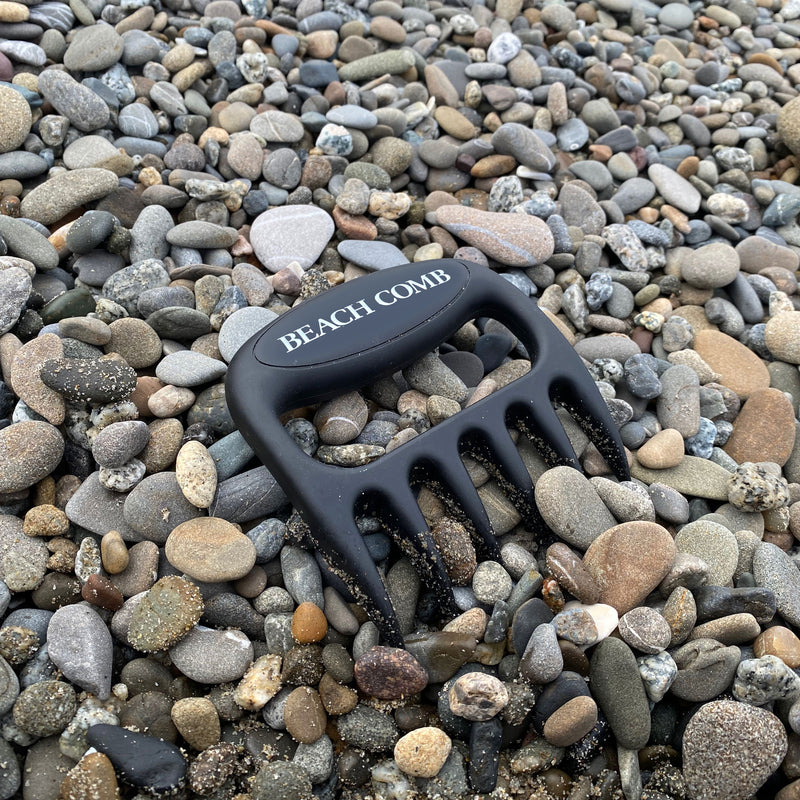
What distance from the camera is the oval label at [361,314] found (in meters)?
2.00

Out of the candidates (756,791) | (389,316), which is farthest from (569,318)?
(756,791)

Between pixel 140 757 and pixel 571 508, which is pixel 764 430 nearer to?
pixel 571 508

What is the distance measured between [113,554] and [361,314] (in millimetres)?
929

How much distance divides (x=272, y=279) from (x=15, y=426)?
3.17ft

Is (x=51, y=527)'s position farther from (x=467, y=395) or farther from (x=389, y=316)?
(x=467, y=395)

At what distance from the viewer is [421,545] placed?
1825 mm

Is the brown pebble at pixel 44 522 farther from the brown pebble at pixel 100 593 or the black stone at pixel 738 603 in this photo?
the black stone at pixel 738 603

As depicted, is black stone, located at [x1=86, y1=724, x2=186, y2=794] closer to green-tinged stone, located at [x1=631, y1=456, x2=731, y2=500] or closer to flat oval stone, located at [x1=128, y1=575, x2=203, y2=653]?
flat oval stone, located at [x1=128, y1=575, x2=203, y2=653]

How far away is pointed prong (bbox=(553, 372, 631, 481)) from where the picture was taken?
Result: 7.06 feet

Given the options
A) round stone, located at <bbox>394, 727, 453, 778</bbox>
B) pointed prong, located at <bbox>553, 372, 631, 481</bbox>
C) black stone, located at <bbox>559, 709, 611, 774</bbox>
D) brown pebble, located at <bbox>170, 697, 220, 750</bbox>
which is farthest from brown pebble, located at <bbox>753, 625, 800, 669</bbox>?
brown pebble, located at <bbox>170, 697, 220, 750</bbox>

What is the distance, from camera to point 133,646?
174cm

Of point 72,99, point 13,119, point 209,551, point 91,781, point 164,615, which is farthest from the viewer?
point 72,99

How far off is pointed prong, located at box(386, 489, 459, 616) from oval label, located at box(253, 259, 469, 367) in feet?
1.48

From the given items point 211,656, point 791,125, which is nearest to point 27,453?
point 211,656
